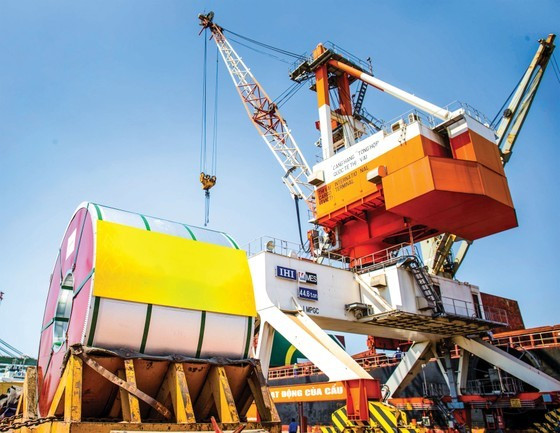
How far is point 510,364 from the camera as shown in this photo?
22031mm

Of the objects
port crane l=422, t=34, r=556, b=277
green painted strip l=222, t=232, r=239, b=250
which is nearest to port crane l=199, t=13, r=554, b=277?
port crane l=422, t=34, r=556, b=277

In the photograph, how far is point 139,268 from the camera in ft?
21.1

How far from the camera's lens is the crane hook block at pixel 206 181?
31922mm

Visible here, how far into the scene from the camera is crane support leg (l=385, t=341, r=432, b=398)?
24.7 m

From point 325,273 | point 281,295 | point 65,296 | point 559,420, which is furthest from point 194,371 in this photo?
point 559,420

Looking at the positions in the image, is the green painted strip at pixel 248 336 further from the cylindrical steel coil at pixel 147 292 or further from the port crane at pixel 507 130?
the port crane at pixel 507 130

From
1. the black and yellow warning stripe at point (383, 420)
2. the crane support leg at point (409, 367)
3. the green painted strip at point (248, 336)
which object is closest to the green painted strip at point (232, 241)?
the green painted strip at point (248, 336)

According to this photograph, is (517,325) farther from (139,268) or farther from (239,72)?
(139,268)

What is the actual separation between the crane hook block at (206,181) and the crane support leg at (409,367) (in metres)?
17.2

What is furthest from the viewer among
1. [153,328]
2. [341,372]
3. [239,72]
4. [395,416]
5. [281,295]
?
[239,72]

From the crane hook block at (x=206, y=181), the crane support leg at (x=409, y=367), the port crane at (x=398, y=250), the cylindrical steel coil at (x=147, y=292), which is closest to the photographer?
the cylindrical steel coil at (x=147, y=292)

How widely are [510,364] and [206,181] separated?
853 inches

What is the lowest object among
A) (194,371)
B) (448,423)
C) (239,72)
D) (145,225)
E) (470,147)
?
(448,423)

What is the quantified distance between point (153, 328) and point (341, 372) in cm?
1064
